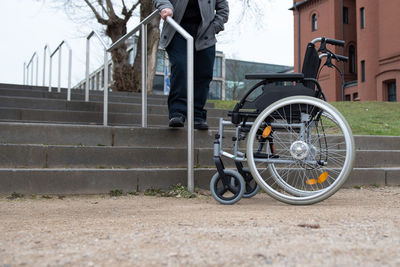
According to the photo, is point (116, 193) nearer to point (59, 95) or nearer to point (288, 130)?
point (288, 130)

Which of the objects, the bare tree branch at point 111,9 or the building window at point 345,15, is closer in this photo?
the bare tree branch at point 111,9

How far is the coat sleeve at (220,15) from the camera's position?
3.88 metres

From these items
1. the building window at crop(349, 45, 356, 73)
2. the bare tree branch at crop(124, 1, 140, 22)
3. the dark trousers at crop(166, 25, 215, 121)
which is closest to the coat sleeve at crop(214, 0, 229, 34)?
the dark trousers at crop(166, 25, 215, 121)

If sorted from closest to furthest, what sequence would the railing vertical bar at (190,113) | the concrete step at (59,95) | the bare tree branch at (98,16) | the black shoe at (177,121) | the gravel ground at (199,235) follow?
the gravel ground at (199,235) < the railing vertical bar at (190,113) < the black shoe at (177,121) < the concrete step at (59,95) < the bare tree branch at (98,16)

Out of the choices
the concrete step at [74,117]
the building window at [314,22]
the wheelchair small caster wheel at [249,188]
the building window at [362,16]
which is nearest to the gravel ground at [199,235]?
the wheelchair small caster wheel at [249,188]

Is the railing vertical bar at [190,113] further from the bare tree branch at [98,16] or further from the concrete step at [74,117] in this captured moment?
the bare tree branch at [98,16]

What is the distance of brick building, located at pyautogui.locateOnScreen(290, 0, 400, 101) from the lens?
79.0 ft

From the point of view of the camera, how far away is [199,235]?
70.7 inches

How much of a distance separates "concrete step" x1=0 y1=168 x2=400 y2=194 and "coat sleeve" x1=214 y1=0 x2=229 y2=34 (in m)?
1.39

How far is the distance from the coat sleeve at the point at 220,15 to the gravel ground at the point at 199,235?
1834 mm

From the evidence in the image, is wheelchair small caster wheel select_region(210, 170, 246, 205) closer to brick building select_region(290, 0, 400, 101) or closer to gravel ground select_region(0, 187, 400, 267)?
gravel ground select_region(0, 187, 400, 267)

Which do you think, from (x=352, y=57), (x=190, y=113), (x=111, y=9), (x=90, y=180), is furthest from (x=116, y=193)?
(x=352, y=57)

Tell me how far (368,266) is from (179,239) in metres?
0.76

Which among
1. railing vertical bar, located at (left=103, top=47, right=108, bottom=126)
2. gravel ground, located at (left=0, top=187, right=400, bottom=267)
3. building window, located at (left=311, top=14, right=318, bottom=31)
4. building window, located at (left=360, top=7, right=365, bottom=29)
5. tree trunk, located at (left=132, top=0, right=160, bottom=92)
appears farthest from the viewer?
building window, located at (left=311, top=14, right=318, bottom=31)
